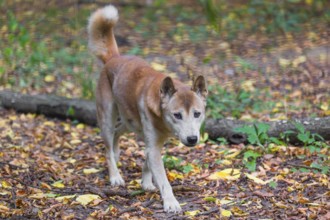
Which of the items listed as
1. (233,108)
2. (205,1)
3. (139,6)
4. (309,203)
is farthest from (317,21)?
(205,1)

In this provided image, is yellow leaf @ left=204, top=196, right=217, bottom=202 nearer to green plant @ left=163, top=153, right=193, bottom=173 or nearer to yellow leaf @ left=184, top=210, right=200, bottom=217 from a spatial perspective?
yellow leaf @ left=184, top=210, right=200, bottom=217

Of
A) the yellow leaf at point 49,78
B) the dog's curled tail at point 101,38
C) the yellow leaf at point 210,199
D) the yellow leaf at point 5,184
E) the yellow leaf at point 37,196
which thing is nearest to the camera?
the yellow leaf at point 210,199

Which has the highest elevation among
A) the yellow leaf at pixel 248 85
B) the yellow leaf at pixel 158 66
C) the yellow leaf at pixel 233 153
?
the yellow leaf at pixel 158 66

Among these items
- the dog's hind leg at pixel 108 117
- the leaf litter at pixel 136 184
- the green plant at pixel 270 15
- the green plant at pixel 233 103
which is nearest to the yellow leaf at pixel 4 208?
the leaf litter at pixel 136 184

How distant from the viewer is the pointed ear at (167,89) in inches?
213

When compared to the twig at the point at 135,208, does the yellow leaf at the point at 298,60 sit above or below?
above

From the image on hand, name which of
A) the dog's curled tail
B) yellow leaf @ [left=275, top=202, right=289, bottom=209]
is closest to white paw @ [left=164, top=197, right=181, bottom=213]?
yellow leaf @ [left=275, top=202, right=289, bottom=209]

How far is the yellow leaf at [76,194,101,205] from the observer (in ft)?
18.4

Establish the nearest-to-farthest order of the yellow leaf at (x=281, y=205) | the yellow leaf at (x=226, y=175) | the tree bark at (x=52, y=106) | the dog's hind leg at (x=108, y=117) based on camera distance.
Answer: the yellow leaf at (x=281, y=205)
the yellow leaf at (x=226, y=175)
the dog's hind leg at (x=108, y=117)
the tree bark at (x=52, y=106)

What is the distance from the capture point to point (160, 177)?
5.55 metres

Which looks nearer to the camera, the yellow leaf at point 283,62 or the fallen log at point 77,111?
the fallen log at point 77,111

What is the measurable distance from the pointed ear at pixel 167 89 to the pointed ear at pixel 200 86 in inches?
8.2

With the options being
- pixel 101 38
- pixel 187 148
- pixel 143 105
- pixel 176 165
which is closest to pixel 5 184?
pixel 143 105

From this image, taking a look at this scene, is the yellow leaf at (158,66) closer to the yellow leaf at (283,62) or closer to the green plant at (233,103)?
the green plant at (233,103)
